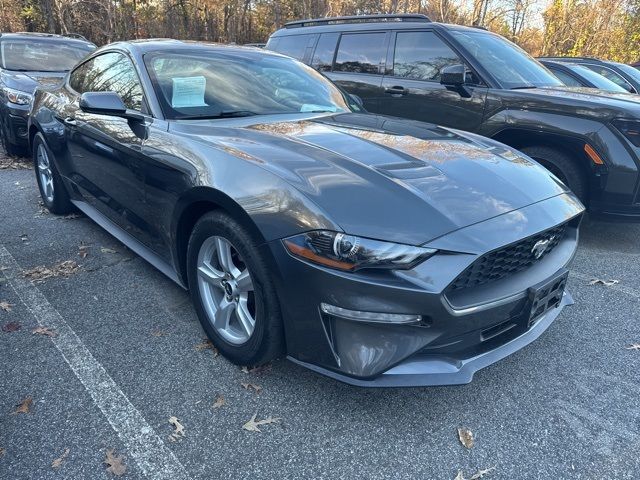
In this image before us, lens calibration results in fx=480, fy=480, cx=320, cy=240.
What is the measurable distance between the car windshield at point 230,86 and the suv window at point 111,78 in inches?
7.3

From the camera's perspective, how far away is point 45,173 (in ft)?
15.7

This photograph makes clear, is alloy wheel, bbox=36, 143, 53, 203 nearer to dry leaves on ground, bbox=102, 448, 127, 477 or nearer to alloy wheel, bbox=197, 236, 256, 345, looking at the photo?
alloy wheel, bbox=197, 236, 256, 345

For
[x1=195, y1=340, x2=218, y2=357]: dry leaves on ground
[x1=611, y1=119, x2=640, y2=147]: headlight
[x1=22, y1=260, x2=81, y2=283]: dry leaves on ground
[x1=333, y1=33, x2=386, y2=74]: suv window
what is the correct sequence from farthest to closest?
[x1=333, y1=33, x2=386, y2=74]: suv window → [x1=611, y1=119, x2=640, y2=147]: headlight → [x1=22, y1=260, x2=81, y2=283]: dry leaves on ground → [x1=195, y1=340, x2=218, y2=357]: dry leaves on ground

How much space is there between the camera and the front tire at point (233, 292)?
85.0 inches

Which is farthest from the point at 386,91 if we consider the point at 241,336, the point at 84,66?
the point at 241,336

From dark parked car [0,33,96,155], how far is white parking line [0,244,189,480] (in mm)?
4267

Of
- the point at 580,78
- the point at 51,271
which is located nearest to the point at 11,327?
the point at 51,271

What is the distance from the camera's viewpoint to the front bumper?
187 cm

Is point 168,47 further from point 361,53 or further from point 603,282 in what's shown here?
point 603,282

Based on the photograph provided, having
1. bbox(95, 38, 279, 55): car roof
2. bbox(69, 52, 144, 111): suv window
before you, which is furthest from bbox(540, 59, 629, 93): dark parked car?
bbox(69, 52, 144, 111): suv window

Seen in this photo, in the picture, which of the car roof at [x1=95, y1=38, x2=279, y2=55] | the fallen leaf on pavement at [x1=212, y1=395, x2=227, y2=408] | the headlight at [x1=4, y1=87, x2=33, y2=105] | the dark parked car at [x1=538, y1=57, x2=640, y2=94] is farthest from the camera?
the dark parked car at [x1=538, y1=57, x2=640, y2=94]

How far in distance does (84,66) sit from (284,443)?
383 cm

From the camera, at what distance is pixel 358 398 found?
2332 millimetres

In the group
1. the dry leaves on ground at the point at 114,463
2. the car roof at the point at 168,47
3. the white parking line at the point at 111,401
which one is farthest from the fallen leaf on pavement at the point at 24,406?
the car roof at the point at 168,47
